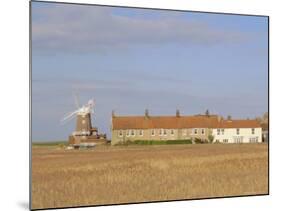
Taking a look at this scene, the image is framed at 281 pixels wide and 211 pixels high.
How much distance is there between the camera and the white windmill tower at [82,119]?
6.58 metres

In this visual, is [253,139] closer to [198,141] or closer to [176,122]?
[198,141]

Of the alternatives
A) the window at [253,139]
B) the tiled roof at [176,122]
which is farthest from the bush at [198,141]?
the window at [253,139]

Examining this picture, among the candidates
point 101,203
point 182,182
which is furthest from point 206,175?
point 101,203

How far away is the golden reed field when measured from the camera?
259 inches

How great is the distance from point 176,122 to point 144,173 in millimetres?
665

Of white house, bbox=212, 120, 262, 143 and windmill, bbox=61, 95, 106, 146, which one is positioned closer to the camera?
windmill, bbox=61, 95, 106, 146

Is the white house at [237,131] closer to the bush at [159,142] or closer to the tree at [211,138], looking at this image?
the tree at [211,138]

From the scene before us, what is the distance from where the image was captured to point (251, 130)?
736 centimetres

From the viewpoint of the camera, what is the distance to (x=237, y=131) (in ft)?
23.9

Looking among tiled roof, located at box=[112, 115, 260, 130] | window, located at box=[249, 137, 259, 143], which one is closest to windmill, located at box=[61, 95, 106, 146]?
tiled roof, located at box=[112, 115, 260, 130]

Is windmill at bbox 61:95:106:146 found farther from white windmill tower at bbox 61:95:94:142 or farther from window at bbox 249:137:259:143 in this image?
window at bbox 249:137:259:143

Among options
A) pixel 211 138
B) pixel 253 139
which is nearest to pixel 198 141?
pixel 211 138
